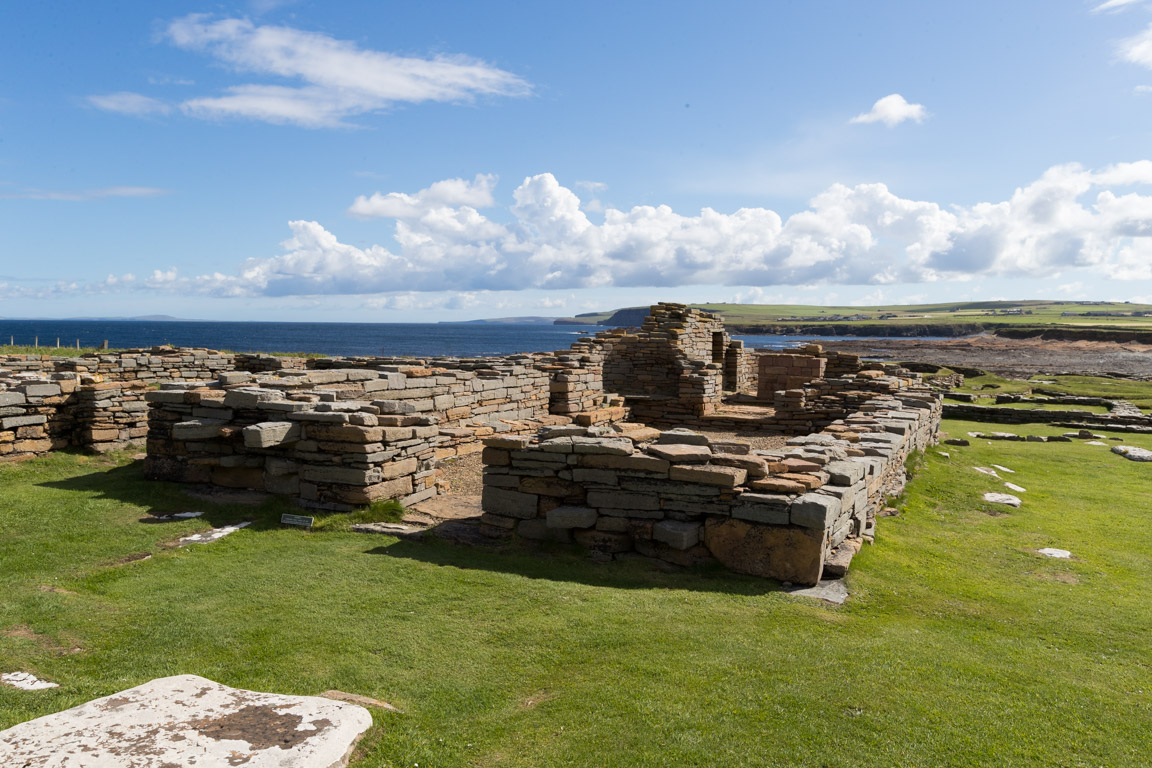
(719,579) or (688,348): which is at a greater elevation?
(688,348)

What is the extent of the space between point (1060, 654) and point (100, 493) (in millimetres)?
12021

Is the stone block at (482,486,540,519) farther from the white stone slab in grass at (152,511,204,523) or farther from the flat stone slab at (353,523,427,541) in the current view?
the white stone slab in grass at (152,511,204,523)

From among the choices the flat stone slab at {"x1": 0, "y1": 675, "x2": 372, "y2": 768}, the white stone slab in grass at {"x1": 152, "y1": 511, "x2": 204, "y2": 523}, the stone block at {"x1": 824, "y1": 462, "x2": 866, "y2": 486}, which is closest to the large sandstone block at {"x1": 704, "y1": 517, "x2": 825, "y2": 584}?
the stone block at {"x1": 824, "y1": 462, "x2": 866, "y2": 486}

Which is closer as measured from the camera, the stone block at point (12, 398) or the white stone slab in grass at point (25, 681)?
the white stone slab in grass at point (25, 681)

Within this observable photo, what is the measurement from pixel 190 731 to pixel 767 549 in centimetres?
565

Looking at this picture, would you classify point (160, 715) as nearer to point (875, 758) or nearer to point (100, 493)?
point (875, 758)

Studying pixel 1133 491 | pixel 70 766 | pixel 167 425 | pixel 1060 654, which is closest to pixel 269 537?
pixel 167 425

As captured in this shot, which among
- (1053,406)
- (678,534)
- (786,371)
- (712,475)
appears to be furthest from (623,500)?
(1053,406)

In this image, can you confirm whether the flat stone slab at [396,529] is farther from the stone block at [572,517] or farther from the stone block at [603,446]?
the stone block at [603,446]

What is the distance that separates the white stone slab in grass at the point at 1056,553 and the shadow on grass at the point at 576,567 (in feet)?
14.4

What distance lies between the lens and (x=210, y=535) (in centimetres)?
877

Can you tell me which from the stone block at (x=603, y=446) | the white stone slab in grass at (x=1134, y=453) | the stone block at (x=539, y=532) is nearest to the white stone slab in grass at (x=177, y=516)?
the stone block at (x=539, y=532)

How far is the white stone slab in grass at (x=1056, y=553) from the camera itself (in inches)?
354

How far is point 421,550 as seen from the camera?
8406 millimetres
